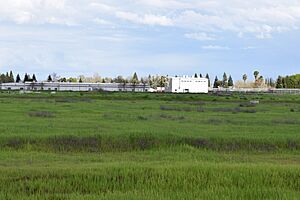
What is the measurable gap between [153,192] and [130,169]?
216cm

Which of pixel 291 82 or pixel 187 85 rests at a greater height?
pixel 291 82

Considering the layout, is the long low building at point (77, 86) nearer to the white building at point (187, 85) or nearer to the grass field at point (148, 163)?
the white building at point (187, 85)

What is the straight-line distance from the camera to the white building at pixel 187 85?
566ft

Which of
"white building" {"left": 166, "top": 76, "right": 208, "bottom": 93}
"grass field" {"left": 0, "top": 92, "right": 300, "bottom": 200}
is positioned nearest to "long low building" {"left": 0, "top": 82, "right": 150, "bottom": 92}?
"white building" {"left": 166, "top": 76, "right": 208, "bottom": 93}

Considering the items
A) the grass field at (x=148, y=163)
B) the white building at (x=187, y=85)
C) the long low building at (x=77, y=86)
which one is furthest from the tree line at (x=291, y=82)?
the grass field at (x=148, y=163)

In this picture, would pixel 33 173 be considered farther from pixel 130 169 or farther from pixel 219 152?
pixel 219 152

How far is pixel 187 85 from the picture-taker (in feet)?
574

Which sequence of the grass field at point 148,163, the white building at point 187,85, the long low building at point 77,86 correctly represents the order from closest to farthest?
the grass field at point 148,163 < the white building at point 187,85 < the long low building at point 77,86

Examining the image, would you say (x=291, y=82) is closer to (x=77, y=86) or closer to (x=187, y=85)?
(x=187, y=85)

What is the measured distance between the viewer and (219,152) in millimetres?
19719

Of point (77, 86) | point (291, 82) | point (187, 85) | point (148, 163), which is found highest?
point (291, 82)

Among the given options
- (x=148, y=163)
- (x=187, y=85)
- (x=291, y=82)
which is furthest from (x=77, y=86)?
(x=148, y=163)

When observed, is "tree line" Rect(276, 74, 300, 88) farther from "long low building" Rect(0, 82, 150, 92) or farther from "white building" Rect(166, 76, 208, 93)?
"long low building" Rect(0, 82, 150, 92)

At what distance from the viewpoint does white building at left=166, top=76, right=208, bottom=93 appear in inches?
6786
